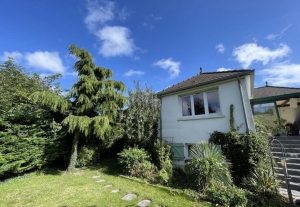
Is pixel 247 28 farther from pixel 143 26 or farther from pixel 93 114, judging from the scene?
pixel 93 114

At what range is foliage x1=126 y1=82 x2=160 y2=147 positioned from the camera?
9547mm

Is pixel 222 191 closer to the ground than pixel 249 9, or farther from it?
closer to the ground

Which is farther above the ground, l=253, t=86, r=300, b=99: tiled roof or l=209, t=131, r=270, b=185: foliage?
l=253, t=86, r=300, b=99: tiled roof

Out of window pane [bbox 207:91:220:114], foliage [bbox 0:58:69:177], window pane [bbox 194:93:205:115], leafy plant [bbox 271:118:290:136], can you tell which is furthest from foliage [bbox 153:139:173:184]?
leafy plant [bbox 271:118:290:136]

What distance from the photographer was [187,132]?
28.3ft

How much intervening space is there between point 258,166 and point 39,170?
12387mm

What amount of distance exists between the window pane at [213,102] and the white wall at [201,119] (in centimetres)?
36

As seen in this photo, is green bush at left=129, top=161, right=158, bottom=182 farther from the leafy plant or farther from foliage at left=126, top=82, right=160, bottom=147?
the leafy plant

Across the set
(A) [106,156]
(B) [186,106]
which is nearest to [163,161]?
(B) [186,106]

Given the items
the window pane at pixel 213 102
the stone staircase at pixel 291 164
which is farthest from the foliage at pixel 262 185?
the window pane at pixel 213 102

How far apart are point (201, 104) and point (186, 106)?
1055 millimetres

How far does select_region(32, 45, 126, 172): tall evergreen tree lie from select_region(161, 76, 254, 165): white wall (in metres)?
3.58

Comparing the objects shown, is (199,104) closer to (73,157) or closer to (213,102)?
(213,102)

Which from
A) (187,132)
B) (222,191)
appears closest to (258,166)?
(222,191)
